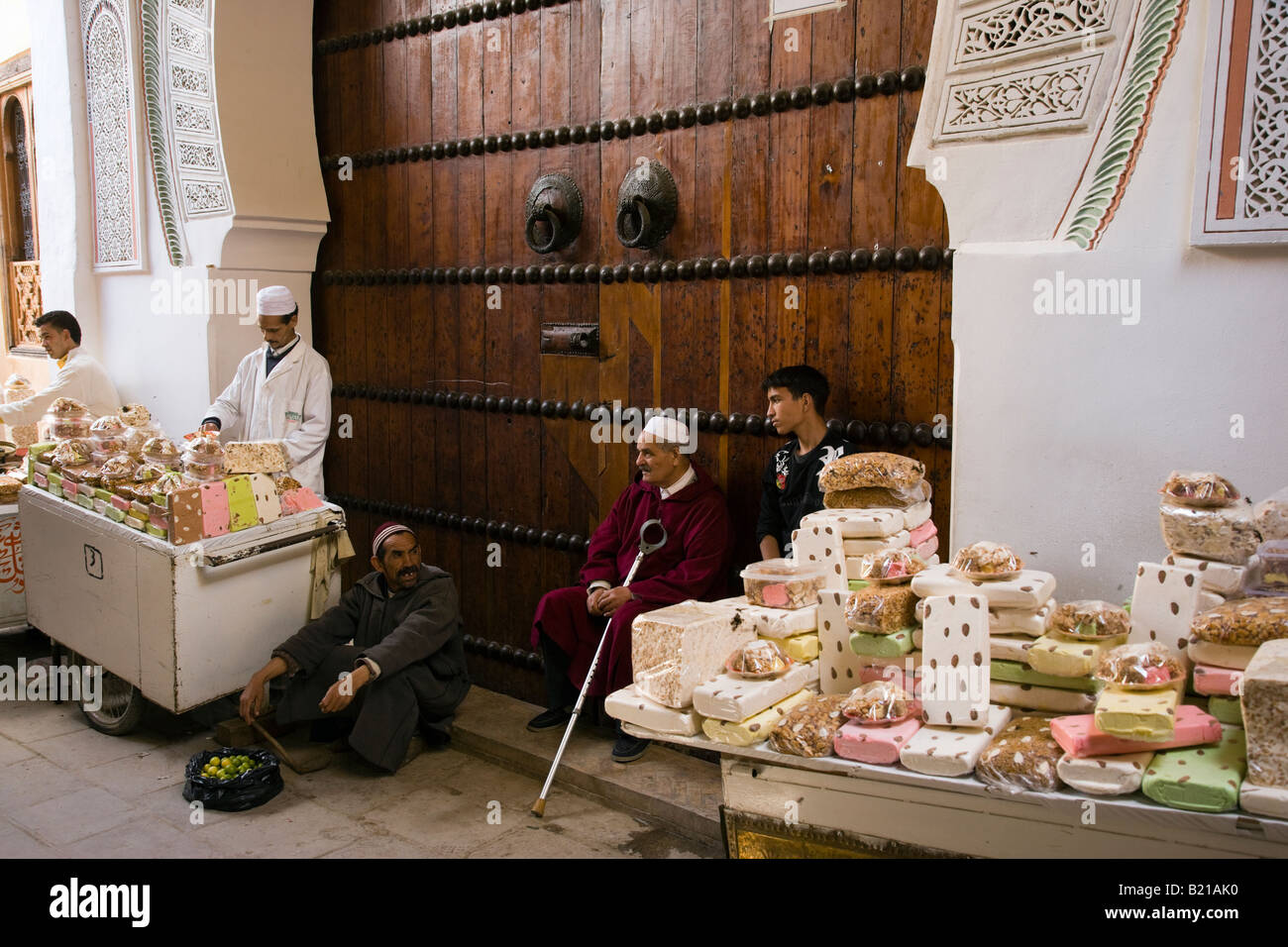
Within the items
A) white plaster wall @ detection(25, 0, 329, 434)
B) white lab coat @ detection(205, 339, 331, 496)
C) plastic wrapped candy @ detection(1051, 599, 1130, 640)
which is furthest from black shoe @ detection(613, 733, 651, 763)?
white plaster wall @ detection(25, 0, 329, 434)

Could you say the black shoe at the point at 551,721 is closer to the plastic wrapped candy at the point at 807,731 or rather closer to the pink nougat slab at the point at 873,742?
the plastic wrapped candy at the point at 807,731

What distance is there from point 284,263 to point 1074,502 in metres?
3.71

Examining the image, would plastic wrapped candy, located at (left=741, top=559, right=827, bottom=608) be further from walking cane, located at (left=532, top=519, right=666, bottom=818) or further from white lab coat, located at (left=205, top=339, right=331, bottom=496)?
white lab coat, located at (left=205, top=339, right=331, bottom=496)

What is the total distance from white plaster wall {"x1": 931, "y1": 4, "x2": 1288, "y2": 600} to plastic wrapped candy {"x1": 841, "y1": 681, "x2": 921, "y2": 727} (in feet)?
2.72

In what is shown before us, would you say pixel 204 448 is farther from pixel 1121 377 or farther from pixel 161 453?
pixel 1121 377

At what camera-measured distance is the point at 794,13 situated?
3.20 meters

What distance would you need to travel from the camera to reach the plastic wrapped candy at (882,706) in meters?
1.92

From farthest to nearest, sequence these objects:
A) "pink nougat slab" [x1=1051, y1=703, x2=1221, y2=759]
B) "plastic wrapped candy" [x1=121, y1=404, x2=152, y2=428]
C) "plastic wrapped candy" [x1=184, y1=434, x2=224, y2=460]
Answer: "plastic wrapped candy" [x1=121, y1=404, x2=152, y2=428] → "plastic wrapped candy" [x1=184, y1=434, x2=224, y2=460] → "pink nougat slab" [x1=1051, y1=703, x2=1221, y2=759]

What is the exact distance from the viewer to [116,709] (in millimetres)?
3971

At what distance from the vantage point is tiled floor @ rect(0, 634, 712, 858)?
10.0 feet

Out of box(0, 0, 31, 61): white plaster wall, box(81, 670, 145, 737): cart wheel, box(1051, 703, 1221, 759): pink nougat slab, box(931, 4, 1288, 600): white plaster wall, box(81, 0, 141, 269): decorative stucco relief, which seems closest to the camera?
box(1051, 703, 1221, 759): pink nougat slab

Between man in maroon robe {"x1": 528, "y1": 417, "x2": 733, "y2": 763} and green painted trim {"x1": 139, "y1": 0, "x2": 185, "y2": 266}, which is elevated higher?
green painted trim {"x1": 139, "y1": 0, "x2": 185, "y2": 266}

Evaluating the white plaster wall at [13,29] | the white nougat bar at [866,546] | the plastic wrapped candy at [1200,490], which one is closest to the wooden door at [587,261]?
the white nougat bar at [866,546]

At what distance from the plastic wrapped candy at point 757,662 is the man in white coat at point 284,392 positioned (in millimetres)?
2987
